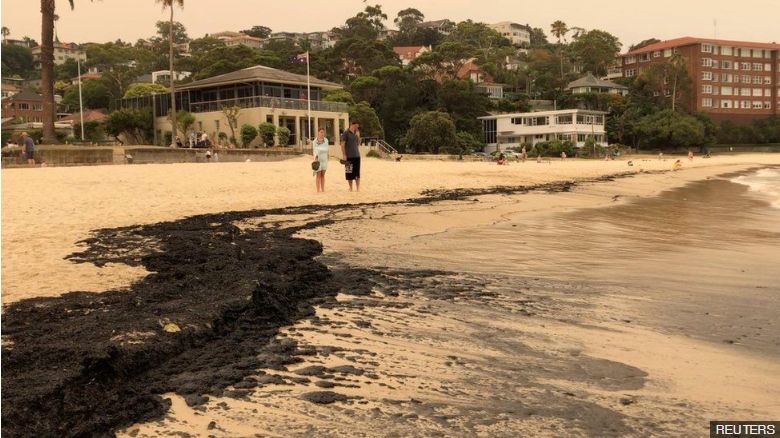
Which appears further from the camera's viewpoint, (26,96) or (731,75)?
(26,96)

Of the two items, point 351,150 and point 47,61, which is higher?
point 47,61

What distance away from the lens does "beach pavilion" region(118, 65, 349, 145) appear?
43.8m

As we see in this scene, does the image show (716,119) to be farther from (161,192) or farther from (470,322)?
(470,322)

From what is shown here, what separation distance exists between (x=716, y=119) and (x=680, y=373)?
88840 mm

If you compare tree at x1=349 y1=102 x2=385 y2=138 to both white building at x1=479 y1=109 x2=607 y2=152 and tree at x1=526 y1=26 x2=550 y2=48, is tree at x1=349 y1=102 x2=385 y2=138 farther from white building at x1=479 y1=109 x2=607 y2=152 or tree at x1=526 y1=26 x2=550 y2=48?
tree at x1=526 y1=26 x2=550 y2=48

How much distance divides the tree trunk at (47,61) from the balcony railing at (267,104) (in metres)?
14.3

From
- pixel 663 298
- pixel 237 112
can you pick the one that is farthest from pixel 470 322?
pixel 237 112

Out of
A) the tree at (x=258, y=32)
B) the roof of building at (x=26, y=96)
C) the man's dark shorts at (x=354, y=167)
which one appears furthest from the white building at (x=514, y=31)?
the man's dark shorts at (x=354, y=167)

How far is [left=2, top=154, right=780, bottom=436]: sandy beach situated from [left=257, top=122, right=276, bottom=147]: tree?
2934cm

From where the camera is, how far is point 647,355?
3.86 metres

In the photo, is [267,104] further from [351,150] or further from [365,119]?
[351,150]

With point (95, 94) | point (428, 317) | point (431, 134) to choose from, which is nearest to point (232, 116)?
point (431, 134)

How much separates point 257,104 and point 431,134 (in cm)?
1592

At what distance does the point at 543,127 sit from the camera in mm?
67625
